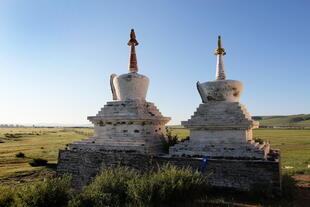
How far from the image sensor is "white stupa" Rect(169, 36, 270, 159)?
10711mm

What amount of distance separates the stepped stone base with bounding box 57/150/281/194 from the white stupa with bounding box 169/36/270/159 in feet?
1.86

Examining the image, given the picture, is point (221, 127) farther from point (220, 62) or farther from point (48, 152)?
point (48, 152)

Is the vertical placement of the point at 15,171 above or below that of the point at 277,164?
below

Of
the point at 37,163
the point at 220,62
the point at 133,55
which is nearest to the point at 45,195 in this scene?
the point at 133,55

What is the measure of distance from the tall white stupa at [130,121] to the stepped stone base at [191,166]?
18.7 inches

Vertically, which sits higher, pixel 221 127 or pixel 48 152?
pixel 221 127

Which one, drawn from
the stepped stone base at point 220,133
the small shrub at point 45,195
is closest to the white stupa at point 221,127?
the stepped stone base at point 220,133

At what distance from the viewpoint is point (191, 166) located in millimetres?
10648

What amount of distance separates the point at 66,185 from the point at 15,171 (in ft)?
47.4

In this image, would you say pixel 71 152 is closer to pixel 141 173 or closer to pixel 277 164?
pixel 141 173

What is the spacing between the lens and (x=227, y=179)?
1002cm

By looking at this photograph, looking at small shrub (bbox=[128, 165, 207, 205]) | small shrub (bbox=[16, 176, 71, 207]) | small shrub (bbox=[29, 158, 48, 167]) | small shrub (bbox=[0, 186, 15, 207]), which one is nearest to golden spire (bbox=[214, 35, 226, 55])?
small shrub (bbox=[128, 165, 207, 205])

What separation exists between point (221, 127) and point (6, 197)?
844 cm

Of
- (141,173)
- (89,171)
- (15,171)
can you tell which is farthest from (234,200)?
(15,171)
